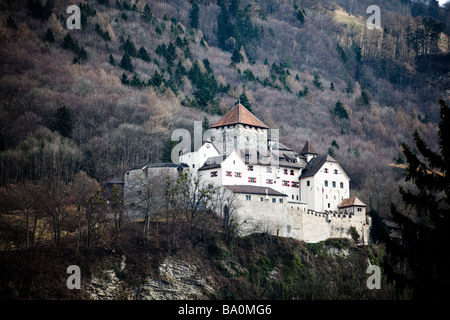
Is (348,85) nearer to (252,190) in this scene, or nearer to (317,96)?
(317,96)

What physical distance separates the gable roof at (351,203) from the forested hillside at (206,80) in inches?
353

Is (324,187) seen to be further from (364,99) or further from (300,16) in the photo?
(300,16)

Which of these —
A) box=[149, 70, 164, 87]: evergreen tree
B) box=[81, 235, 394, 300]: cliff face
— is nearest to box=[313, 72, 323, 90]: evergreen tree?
box=[149, 70, 164, 87]: evergreen tree

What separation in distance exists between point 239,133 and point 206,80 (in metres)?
46.0

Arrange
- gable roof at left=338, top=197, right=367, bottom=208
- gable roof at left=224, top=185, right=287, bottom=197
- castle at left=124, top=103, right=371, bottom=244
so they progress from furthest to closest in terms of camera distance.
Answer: gable roof at left=338, top=197, right=367, bottom=208 < castle at left=124, top=103, right=371, bottom=244 < gable roof at left=224, top=185, right=287, bottom=197

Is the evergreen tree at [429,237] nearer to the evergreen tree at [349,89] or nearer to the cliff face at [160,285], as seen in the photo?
the cliff face at [160,285]

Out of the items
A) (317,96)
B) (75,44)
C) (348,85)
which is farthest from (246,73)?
(75,44)

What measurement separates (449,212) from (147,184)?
38045 millimetres

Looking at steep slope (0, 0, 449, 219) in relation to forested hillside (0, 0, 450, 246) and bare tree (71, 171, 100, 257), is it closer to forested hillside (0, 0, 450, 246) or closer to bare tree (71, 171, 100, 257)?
forested hillside (0, 0, 450, 246)

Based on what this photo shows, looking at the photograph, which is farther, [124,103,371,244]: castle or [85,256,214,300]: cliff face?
[124,103,371,244]: castle

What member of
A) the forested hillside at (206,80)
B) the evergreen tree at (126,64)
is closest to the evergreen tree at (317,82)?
the forested hillside at (206,80)

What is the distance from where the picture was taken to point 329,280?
51.7 metres

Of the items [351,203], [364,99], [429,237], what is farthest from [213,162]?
[364,99]

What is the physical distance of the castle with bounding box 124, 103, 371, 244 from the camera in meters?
54.3
